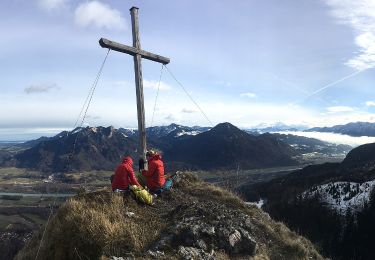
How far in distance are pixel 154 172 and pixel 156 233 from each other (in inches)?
228

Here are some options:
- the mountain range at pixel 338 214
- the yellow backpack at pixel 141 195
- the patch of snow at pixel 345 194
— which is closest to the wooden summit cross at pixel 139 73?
the yellow backpack at pixel 141 195

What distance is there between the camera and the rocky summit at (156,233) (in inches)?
480

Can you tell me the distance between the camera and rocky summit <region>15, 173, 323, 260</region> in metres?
12.2

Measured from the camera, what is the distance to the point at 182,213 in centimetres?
1513

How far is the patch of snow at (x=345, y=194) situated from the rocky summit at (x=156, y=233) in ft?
336

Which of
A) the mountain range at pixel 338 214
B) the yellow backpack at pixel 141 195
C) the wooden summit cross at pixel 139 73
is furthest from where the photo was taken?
the mountain range at pixel 338 214

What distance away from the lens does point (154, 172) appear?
61.5 ft

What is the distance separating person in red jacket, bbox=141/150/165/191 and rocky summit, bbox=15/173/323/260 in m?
1.00

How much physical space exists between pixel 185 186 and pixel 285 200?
411 ft

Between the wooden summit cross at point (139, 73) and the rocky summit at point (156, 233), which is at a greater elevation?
the wooden summit cross at point (139, 73)

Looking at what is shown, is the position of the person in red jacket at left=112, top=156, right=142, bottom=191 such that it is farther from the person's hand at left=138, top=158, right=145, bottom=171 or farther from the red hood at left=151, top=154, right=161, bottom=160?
the person's hand at left=138, top=158, right=145, bottom=171

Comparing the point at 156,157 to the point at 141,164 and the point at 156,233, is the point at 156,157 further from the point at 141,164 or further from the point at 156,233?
the point at 156,233

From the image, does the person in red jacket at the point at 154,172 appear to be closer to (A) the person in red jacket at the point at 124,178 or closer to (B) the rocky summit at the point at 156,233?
(B) the rocky summit at the point at 156,233

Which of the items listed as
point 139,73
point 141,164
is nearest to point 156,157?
point 141,164
